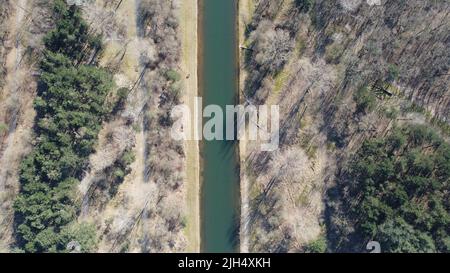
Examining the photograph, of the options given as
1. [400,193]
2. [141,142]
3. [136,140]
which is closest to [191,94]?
[141,142]

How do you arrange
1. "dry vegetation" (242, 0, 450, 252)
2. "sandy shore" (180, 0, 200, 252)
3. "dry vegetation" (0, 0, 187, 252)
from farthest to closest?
"sandy shore" (180, 0, 200, 252), "dry vegetation" (0, 0, 187, 252), "dry vegetation" (242, 0, 450, 252)

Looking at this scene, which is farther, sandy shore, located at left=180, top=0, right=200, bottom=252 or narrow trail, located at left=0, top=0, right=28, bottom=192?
sandy shore, located at left=180, top=0, right=200, bottom=252

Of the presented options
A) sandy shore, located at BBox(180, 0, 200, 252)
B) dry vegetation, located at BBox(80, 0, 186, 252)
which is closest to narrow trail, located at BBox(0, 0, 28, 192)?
dry vegetation, located at BBox(80, 0, 186, 252)

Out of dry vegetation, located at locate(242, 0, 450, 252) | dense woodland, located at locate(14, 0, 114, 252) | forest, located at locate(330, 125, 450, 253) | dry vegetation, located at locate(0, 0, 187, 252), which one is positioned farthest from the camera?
dry vegetation, located at locate(0, 0, 187, 252)

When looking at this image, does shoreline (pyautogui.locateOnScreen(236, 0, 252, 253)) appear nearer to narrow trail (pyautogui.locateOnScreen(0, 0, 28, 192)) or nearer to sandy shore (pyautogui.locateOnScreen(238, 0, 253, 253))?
sandy shore (pyautogui.locateOnScreen(238, 0, 253, 253))

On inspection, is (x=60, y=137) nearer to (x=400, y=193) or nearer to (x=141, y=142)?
(x=141, y=142)

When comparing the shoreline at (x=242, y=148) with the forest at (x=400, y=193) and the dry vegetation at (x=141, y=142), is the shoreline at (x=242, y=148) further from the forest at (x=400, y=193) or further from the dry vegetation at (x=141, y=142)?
the forest at (x=400, y=193)

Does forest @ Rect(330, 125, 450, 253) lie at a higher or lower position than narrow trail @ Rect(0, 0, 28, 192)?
lower
